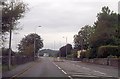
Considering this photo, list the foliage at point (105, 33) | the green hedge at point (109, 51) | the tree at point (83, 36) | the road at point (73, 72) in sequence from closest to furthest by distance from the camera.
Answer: the road at point (73, 72), the green hedge at point (109, 51), the foliage at point (105, 33), the tree at point (83, 36)

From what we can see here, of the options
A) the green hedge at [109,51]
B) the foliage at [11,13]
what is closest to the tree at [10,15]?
the foliage at [11,13]

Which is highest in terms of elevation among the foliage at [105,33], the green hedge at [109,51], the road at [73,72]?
the foliage at [105,33]

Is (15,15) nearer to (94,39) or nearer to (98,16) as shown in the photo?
(94,39)

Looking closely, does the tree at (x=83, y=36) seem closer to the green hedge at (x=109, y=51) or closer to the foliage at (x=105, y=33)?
the foliage at (x=105, y=33)

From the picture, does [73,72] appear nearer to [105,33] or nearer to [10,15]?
[10,15]

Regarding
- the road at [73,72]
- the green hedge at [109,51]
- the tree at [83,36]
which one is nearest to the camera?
the road at [73,72]

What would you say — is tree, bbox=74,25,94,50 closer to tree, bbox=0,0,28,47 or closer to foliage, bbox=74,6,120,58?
foliage, bbox=74,6,120,58

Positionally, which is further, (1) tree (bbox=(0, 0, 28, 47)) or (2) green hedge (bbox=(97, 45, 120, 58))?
(2) green hedge (bbox=(97, 45, 120, 58))

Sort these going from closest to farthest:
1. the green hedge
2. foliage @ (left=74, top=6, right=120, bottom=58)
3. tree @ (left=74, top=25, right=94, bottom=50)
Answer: the green hedge, foliage @ (left=74, top=6, right=120, bottom=58), tree @ (left=74, top=25, right=94, bottom=50)

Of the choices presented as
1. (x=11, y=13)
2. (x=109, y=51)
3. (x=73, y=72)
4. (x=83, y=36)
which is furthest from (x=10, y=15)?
(x=83, y=36)

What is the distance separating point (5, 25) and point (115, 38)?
2487 inches

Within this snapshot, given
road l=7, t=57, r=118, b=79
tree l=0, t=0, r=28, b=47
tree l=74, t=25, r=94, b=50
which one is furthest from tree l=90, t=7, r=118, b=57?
tree l=74, t=25, r=94, b=50

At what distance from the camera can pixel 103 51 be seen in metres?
79.0

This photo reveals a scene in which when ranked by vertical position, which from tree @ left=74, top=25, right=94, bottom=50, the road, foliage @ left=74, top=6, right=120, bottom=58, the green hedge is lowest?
the road
